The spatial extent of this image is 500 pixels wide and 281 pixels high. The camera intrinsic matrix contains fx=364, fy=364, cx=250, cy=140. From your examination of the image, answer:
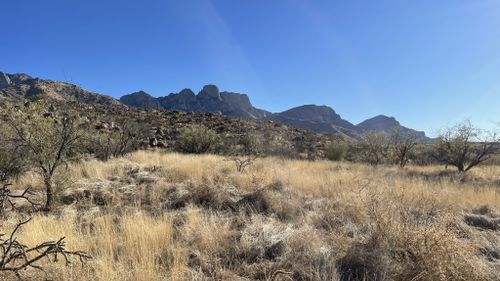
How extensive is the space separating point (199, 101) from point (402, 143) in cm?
13389

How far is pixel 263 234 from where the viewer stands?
546cm

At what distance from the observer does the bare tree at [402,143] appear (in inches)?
903

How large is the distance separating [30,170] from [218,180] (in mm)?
4830

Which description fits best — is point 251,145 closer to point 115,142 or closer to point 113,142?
point 115,142

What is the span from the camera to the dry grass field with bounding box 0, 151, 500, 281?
407 cm

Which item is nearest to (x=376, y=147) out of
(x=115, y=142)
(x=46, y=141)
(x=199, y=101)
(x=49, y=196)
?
(x=115, y=142)

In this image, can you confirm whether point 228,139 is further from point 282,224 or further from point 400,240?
point 400,240

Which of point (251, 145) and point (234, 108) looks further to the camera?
point (234, 108)

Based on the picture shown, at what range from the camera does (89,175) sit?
1023 cm

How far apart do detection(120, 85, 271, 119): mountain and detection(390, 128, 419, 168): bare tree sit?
108 m

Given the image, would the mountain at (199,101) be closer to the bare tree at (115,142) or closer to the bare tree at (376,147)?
the bare tree at (376,147)

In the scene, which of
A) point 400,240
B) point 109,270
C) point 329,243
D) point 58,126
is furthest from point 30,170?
point 400,240

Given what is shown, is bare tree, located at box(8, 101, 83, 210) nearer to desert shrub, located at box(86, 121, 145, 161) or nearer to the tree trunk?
the tree trunk

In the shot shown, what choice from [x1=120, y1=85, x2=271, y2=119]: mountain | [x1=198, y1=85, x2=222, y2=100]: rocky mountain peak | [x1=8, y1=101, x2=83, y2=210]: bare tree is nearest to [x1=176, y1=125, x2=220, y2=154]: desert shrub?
[x1=8, y1=101, x2=83, y2=210]: bare tree
